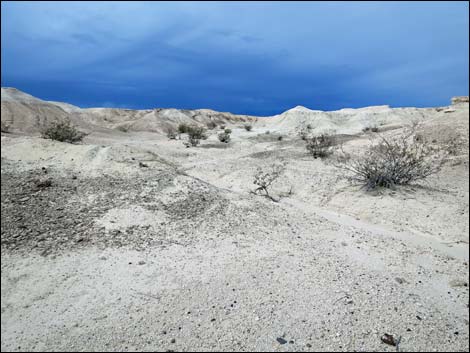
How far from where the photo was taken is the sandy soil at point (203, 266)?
2658 mm

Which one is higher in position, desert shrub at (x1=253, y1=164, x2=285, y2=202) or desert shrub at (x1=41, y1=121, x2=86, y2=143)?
desert shrub at (x1=41, y1=121, x2=86, y2=143)

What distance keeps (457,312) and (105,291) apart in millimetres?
3140

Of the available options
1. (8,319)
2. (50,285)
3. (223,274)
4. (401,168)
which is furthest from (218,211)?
(401,168)

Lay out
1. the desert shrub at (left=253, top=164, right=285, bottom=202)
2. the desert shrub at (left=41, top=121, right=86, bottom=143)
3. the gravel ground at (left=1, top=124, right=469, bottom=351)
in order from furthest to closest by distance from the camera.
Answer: the desert shrub at (left=41, top=121, right=86, bottom=143) → the desert shrub at (left=253, top=164, right=285, bottom=202) → the gravel ground at (left=1, top=124, right=469, bottom=351)

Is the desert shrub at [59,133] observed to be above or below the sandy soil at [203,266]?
above

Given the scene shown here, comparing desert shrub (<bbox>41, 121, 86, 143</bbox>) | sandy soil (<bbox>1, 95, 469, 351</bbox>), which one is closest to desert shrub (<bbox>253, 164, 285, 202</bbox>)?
sandy soil (<bbox>1, 95, 469, 351</bbox>)

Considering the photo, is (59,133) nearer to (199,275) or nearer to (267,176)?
(267,176)

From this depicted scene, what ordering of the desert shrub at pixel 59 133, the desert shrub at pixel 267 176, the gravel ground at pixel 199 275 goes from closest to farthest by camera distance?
the gravel ground at pixel 199 275
the desert shrub at pixel 267 176
the desert shrub at pixel 59 133

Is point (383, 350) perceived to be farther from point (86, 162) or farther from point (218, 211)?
point (86, 162)

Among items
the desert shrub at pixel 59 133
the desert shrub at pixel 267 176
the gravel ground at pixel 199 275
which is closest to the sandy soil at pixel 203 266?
the gravel ground at pixel 199 275

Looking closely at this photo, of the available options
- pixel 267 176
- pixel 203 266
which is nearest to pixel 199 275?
pixel 203 266

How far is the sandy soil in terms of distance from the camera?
266 centimetres

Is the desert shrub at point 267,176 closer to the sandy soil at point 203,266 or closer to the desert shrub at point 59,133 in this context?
the sandy soil at point 203,266

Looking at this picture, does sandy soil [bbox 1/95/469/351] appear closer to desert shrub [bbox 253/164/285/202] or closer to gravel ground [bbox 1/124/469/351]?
gravel ground [bbox 1/124/469/351]
